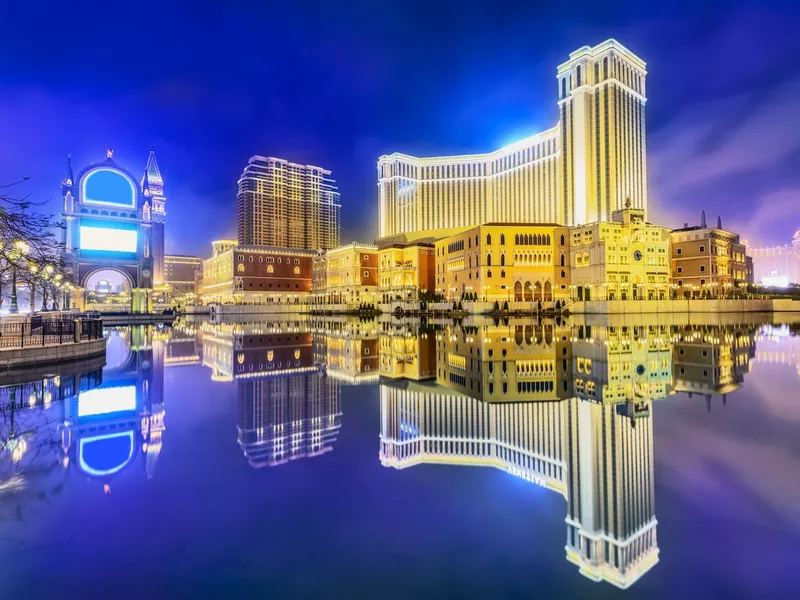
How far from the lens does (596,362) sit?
11438mm

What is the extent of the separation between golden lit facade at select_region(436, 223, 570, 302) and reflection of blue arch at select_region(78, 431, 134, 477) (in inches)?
2246

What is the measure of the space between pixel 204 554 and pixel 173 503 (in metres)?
1.00

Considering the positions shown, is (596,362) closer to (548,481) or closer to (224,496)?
(548,481)

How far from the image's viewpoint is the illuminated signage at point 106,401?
6.74m

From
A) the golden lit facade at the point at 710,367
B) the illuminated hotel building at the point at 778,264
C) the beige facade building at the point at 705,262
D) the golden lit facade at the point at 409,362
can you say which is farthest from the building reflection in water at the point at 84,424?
the illuminated hotel building at the point at 778,264

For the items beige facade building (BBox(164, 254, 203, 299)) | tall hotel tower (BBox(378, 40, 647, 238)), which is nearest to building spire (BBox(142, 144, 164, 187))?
tall hotel tower (BBox(378, 40, 647, 238))

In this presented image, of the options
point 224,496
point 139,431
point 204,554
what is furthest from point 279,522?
point 139,431

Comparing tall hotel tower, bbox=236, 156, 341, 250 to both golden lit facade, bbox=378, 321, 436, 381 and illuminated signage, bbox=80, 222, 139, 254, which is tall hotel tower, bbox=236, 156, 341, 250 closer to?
illuminated signage, bbox=80, 222, 139, 254

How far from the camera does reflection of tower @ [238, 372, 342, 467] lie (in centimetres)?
500

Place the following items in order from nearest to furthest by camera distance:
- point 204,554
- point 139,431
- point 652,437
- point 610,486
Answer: point 204,554 < point 610,486 < point 652,437 < point 139,431

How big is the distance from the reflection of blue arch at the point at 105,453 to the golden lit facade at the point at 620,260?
200 ft

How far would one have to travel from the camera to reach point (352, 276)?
79.5m

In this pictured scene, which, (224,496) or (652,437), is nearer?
(224,496)

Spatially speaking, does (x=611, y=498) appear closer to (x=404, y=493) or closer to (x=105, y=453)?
(x=404, y=493)
